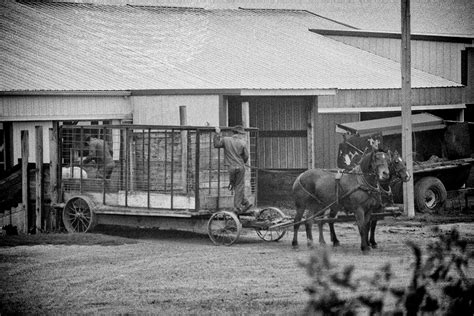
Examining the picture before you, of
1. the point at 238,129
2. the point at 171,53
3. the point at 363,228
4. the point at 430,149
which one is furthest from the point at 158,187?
the point at 171,53

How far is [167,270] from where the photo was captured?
13766 mm

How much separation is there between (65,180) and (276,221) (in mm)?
5019

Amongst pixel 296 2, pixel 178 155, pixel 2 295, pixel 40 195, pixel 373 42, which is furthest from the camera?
pixel 296 2

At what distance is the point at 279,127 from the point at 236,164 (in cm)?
905

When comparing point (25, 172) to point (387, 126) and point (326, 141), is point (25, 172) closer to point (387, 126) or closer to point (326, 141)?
point (387, 126)

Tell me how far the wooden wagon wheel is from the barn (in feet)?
12.2

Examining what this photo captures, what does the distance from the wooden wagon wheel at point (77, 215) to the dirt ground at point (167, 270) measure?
71 centimetres

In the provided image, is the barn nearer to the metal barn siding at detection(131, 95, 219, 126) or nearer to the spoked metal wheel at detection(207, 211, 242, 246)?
the metal barn siding at detection(131, 95, 219, 126)

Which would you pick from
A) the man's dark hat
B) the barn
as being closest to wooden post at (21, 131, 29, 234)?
the barn

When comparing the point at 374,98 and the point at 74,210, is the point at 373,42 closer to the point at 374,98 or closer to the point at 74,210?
the point at 374,98

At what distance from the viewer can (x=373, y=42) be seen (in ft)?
107

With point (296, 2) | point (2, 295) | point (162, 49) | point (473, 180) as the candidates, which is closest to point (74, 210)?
point (2, 295)

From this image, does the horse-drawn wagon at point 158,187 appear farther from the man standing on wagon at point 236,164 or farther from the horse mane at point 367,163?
the horse mane at point 367,163

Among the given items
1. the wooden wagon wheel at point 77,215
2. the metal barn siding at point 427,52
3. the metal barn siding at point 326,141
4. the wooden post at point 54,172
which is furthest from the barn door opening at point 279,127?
the wooden wagon wheel at point 77,215
